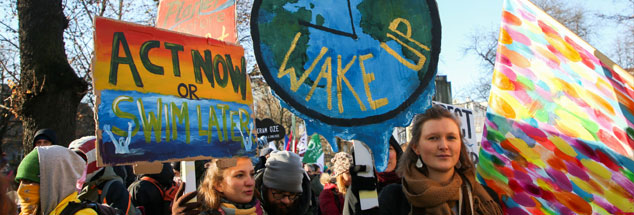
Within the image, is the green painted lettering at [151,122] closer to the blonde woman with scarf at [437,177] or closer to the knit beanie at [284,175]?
the knit beanie at [284,175]

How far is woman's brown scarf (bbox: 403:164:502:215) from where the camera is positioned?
2205mm

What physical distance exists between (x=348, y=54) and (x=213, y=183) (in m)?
1.30

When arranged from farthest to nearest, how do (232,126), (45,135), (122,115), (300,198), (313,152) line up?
(313,152)
(45,135)
(300,198)
(232,126)
(122,115)

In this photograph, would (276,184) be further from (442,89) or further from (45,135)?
(442,89)

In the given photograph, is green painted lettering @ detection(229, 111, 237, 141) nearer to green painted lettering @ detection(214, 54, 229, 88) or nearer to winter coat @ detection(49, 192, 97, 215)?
green painted lettering @ detection(214, 54, 229, 88)

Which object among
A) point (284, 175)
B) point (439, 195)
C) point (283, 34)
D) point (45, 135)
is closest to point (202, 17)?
point (284, 175)

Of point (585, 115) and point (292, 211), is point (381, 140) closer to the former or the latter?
point (585, 115)

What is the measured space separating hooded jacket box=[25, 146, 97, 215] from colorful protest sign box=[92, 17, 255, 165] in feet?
1.65

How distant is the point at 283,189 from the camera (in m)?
3.65

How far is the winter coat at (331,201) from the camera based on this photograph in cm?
469

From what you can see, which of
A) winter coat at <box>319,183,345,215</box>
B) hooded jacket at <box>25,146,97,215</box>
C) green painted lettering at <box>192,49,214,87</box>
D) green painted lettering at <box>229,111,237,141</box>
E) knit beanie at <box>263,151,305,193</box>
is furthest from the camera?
winter coat at <box>319,183,345,215</box>

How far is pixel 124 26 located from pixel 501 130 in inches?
82.1

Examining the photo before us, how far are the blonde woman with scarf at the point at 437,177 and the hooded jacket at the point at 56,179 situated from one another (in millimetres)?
1681

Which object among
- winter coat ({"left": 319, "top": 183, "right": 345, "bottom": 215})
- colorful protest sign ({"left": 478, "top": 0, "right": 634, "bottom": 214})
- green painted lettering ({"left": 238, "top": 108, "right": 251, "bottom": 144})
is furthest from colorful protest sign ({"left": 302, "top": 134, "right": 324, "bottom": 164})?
colorful protest sign ({"left": 478, "top": 0, "right": 634, "bottom": 214})
